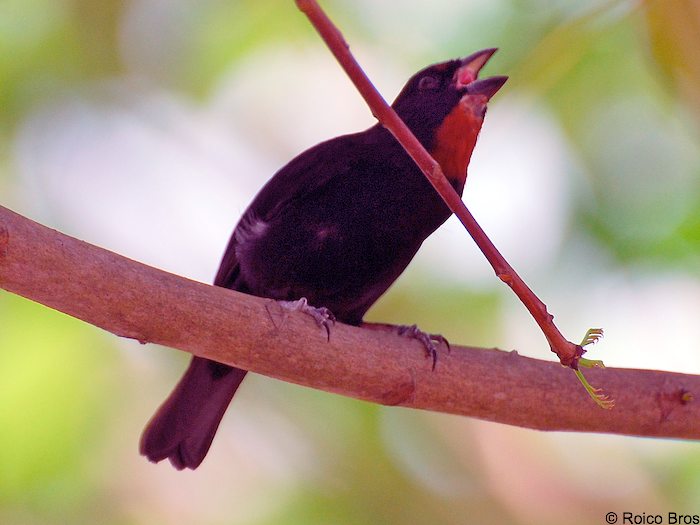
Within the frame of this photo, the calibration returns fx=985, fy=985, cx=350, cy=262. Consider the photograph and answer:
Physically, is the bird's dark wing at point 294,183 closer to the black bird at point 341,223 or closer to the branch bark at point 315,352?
the black bird at point 341,223

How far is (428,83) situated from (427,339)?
899 millimetres

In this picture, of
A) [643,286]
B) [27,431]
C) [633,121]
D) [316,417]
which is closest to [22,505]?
[27,431]

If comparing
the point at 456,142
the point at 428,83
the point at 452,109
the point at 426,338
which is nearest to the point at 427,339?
the point at 426,338

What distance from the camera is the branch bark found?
6.72 ft

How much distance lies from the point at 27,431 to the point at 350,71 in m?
2.58

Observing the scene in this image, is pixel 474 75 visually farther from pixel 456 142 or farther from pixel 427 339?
pixel 427 339

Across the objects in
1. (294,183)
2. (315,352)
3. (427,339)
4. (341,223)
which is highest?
(294,183)

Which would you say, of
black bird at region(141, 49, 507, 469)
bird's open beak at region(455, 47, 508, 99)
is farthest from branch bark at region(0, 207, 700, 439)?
bird's open beak at region(455, 47, 508, 99)

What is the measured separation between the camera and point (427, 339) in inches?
108

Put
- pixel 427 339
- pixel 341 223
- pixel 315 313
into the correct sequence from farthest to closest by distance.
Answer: pixel 341 223 → pixel 427 339 → pixel 315 313

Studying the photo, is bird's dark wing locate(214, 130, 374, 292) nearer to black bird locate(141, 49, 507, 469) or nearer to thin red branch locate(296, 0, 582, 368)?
black bird locate(141, 49, 507, 469)

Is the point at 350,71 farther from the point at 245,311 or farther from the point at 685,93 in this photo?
the point at 685,93

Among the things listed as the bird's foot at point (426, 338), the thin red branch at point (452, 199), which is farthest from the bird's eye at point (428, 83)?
the thin red branch at point (452, 199)

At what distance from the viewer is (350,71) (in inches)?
62.8
